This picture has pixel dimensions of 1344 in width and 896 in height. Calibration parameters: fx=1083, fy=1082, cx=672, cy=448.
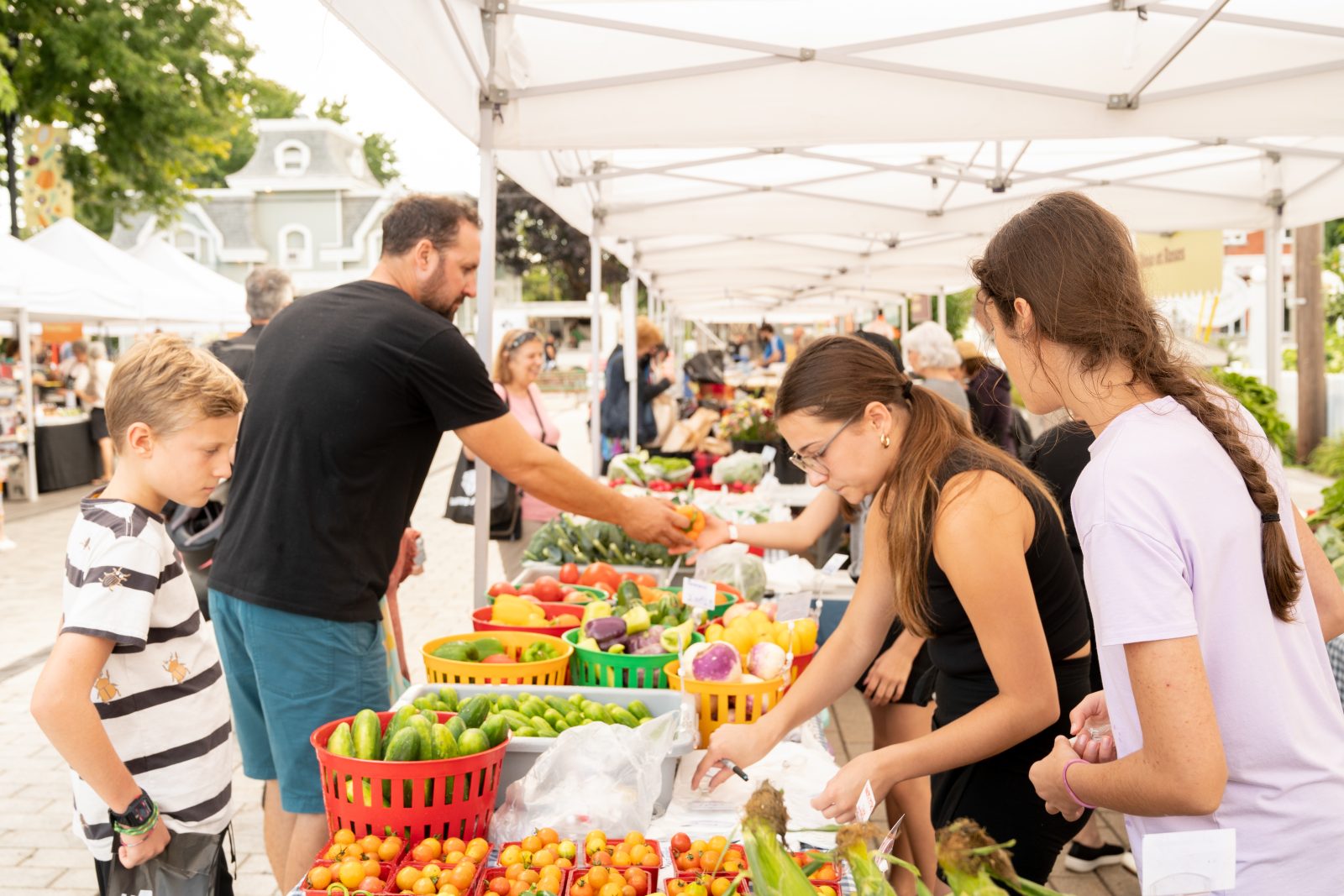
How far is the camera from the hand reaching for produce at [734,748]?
2279 mm

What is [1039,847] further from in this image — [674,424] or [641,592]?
[674,424]

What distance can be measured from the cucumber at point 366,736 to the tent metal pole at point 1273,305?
6.23m

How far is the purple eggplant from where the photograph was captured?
2963mm

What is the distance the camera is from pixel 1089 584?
1354 mm

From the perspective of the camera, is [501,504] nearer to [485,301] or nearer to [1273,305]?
[485,301]

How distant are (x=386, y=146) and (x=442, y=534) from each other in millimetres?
53859

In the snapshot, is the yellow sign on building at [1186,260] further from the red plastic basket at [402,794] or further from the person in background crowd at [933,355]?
the red plastic basket at [402,794]

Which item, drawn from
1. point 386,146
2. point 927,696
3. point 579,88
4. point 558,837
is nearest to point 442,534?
point 579,88

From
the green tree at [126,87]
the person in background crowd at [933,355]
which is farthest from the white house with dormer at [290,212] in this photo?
the person in background crowd at [933,355]

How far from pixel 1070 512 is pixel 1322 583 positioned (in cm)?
127

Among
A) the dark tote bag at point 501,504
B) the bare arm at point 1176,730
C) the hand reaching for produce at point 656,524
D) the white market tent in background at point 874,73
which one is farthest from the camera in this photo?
the dark tote bag at point 501,504

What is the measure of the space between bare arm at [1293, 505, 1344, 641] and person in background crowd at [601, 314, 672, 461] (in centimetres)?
689

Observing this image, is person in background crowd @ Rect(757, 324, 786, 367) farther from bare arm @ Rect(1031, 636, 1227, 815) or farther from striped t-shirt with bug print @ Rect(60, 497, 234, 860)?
bare arm @ Rect(1031, 636, 1227, 815)

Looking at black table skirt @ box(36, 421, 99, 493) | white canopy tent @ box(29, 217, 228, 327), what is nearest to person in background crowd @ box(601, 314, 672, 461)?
white canopy tent @ box(29, 217, 228, 327)
